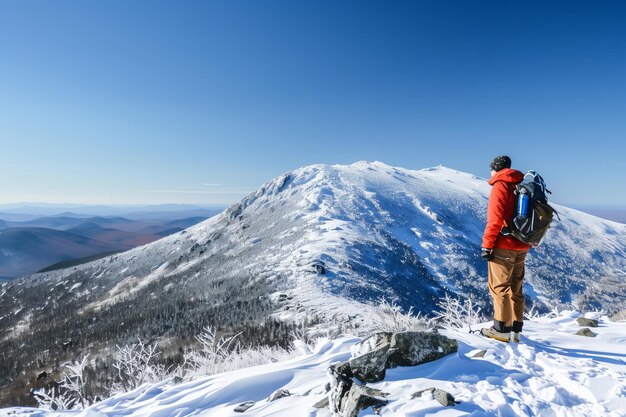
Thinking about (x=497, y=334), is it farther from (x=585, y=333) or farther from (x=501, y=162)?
(x=501, y=162)

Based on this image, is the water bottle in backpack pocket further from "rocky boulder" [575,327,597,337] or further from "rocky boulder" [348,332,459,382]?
"rocky boulder" [575,327,597,337]

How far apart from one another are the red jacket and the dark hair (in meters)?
0.33

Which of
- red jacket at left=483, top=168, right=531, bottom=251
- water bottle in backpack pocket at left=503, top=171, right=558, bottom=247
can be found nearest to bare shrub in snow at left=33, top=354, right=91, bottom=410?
red jacket at left=483, top=168, right=531, bottom=251

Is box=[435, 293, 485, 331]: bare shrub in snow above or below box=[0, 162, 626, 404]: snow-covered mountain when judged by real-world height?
above

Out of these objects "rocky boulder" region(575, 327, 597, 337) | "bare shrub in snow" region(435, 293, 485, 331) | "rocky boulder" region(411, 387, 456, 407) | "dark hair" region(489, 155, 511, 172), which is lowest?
"bare shrub in snow" region(435, 293, 485, 331)

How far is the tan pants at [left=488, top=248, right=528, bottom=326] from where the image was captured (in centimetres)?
698

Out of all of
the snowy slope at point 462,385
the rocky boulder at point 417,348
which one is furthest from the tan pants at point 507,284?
the rocky boulder at point 417,348

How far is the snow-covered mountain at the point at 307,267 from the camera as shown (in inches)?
3386

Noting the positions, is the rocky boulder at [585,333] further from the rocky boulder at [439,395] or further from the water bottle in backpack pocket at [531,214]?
the rocky boulder at [439,395]

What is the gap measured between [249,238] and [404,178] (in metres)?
107

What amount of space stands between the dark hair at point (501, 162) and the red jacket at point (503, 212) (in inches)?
13.1

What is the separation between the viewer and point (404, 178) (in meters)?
198

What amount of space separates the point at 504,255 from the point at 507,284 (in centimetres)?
65

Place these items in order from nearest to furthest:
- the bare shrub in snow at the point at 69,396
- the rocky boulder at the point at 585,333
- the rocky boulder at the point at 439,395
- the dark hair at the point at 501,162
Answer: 1. the rocky boulder at the point at 439,395
2. the dark hair at the point at 501,162
3. the rocky boulder at the point at 585,333
4. the bare shrub in snow at the point at 69,396
